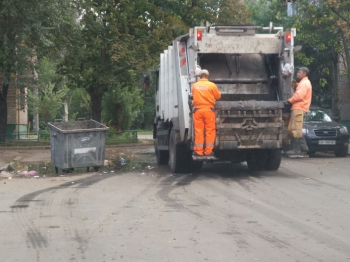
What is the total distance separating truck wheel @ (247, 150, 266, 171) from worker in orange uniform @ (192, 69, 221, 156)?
1.81 m

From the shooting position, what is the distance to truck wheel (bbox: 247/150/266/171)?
14.1 metres

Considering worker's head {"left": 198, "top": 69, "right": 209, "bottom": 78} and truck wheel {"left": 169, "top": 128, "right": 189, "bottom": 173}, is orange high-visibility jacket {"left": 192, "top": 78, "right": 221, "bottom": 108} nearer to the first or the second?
worker's head {"left": 198, "top": 69, "right": 209, "bottom": 78}

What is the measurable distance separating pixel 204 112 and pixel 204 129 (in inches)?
14.4

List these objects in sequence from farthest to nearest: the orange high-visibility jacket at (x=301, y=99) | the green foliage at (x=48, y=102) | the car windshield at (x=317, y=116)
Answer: the green foliage at (x=48, y=102)
the car windshield at (x=317, y=116)
the orange high-visibility jacket at (x=301, y=99)

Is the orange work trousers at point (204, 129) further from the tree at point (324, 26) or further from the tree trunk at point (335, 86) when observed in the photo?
the tree trunk at point (335, 86)

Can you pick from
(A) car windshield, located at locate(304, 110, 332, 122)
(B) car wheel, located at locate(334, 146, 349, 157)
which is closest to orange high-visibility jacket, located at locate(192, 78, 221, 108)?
(B) car wheel, located at locate(334, 146, 349, 157)

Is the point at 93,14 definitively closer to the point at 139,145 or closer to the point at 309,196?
the point at 139,145

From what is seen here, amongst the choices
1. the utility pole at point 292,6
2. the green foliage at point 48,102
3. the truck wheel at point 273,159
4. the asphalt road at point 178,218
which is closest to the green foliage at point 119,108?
the green foliage at point 48,102

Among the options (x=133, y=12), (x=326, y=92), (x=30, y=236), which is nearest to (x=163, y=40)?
(x=133, y=12)

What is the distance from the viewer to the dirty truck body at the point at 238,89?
41.3 feet

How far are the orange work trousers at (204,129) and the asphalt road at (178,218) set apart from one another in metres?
0.69

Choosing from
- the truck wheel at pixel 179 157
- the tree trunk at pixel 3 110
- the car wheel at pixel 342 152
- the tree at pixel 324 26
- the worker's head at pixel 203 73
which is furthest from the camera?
the tree trunk at pixel 3 110

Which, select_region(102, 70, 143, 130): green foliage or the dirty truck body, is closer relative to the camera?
the dirty truck body

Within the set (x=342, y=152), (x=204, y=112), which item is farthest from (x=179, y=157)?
(x=342, y=152)
